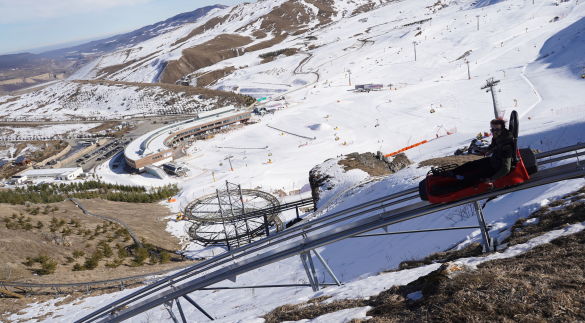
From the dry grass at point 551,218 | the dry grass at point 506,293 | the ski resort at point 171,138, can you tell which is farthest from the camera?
the ski resort at point 171,138

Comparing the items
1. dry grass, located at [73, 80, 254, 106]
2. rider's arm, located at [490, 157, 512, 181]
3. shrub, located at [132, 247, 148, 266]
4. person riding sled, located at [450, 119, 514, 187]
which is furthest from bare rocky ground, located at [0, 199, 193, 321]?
dry grass, located at [73, 80, 254, 106]

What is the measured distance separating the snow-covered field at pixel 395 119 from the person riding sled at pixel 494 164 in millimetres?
1666

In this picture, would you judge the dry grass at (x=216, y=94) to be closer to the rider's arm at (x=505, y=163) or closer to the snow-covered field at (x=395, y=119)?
the snow-covered field at (x=395, y=119)

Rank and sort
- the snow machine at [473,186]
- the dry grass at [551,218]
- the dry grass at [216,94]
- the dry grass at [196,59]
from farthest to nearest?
the dry grass at [196,59]
the dry grass at [216,94]
the dry grass at [551,218]
the snow machine at [473,186]

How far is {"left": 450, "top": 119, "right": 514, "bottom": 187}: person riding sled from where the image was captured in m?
7.42

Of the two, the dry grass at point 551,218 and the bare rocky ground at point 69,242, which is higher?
the dry grass at point 551,218

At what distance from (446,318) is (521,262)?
2520 mm

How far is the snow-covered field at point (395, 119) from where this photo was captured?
38.0ft

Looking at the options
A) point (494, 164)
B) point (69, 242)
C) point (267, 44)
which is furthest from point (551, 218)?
point (267, 44)

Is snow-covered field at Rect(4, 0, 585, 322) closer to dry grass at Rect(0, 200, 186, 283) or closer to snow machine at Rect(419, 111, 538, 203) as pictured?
snow machine at Rect(419, 111, 538, 203)

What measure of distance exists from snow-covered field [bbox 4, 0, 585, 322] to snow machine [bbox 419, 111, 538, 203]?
141cm

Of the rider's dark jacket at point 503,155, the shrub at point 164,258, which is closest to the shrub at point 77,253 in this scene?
the shrub at point 164,258

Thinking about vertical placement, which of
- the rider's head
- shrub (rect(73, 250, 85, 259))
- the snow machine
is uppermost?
the rider's head

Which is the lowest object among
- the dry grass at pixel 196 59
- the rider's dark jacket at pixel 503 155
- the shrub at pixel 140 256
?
the shrub at pixel 140 256
